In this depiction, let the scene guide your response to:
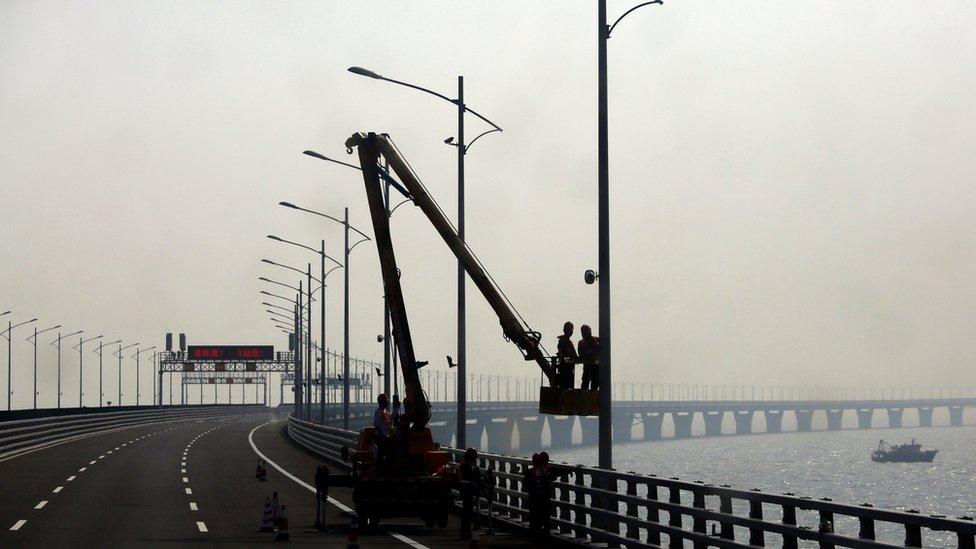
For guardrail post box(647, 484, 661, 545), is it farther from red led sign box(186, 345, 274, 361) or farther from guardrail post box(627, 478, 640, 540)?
red led sign box(186, 345, 274, 361)

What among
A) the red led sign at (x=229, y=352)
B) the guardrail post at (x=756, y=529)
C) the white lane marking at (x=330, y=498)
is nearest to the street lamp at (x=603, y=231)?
the white lane marking at (x=330, y=498)

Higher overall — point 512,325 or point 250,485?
point 512,325

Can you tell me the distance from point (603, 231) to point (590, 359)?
133 inches

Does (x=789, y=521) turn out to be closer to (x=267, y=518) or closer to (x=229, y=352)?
(x=267, y=518)

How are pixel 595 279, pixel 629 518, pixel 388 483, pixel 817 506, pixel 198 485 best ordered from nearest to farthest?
pixel 817 506 → pixel 629 518 → pixel 595 279 → pixel 388 483 → pixel 198 485

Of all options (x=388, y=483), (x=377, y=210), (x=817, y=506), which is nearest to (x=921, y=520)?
(x=817, y=506)

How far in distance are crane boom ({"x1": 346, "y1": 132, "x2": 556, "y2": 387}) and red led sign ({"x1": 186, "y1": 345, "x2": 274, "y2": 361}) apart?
487ft

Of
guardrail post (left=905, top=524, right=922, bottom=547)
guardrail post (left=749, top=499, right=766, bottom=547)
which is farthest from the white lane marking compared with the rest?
guardrail post (left=905, top=524, right=922, bottom=547)

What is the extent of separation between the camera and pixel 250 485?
128 feet

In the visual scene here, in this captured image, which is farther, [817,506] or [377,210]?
[377,210]

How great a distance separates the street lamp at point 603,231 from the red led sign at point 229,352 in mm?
156437

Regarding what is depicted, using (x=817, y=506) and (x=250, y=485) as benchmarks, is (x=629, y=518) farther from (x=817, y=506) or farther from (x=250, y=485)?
(x=250, y=485)

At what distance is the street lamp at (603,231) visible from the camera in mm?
22734

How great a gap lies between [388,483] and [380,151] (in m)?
7.91
